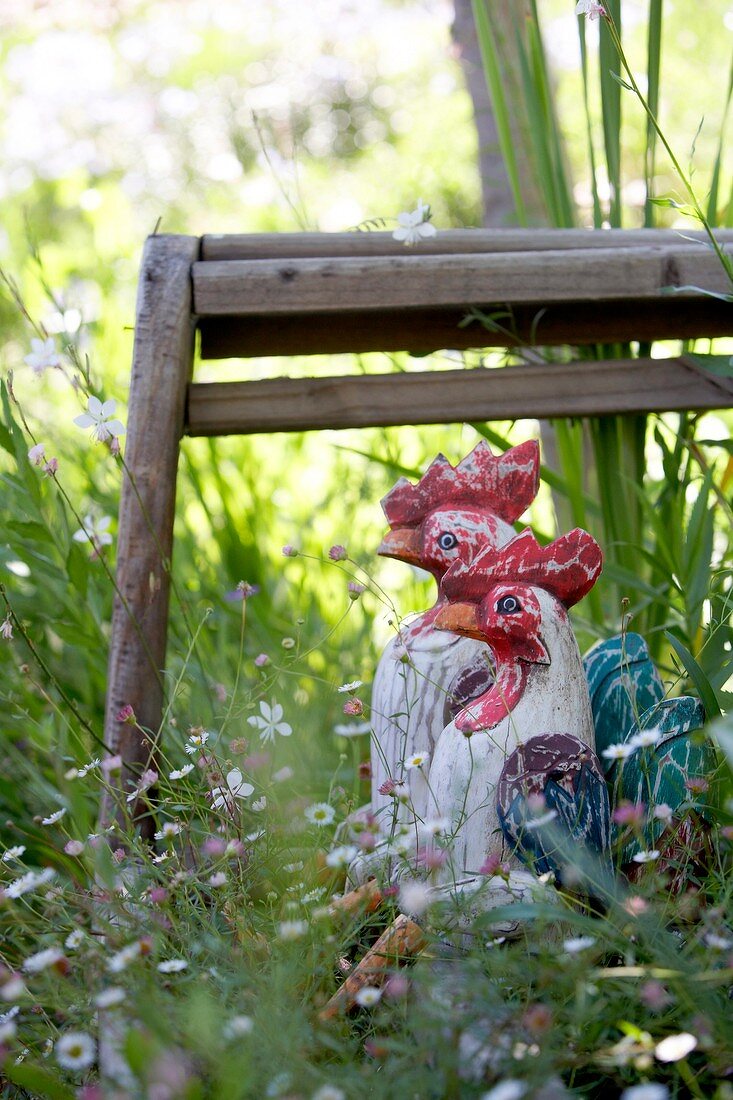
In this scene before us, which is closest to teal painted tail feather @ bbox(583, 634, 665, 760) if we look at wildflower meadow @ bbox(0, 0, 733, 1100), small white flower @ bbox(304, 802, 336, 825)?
wildflower meadow @ bbox(0, 0, 733, 1100)

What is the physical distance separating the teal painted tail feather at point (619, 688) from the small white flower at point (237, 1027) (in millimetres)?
464

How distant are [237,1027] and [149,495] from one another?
688mm

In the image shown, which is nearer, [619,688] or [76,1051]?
[76,1051]

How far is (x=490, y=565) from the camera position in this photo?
93 cm

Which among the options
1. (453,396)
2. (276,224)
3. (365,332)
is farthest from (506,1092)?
(276,224)

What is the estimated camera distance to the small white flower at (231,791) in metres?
0.94

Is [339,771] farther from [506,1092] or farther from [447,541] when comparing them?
[506,1092]

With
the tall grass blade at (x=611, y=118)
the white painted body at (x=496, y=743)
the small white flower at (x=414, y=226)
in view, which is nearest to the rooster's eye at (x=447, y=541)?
the white painted body at (x=496, y=743)

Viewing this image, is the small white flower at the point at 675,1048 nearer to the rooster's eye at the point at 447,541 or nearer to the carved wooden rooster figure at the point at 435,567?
the carved wooden rooster figure at the point at 435,567

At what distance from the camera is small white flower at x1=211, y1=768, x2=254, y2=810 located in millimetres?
936

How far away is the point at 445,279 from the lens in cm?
122

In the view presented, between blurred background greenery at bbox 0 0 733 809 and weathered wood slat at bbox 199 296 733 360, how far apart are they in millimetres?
139

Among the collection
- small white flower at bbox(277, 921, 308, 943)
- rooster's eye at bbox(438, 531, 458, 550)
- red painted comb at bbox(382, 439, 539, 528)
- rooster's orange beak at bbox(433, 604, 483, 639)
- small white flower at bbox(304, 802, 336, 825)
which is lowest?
small white flower at bbox(277, 921, 308, 943)

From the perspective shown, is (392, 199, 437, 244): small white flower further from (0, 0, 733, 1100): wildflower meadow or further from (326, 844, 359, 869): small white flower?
(326, 844, 359, 869): small white flower
